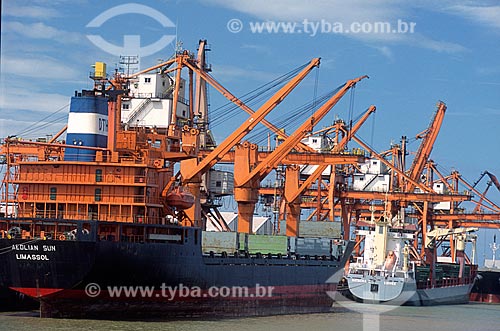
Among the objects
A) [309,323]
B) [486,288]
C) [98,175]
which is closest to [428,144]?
[486,288]

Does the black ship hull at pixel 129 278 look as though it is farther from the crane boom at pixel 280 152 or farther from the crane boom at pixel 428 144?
the crane boom at pixel 428 144

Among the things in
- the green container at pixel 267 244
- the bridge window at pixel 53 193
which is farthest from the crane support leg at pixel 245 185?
the bridge window at pixel 53 193

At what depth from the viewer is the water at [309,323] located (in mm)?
29031

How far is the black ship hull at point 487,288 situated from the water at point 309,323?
2364 centimetres

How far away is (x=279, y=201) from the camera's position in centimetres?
5947

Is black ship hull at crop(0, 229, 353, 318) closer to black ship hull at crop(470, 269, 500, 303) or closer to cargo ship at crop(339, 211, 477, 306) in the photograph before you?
cargo ship at crop(339, 211, 477, 306)

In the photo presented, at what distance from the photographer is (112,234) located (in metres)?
31.1

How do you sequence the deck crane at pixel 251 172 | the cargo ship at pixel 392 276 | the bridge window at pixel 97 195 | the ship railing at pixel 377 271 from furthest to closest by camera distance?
the ship railing at pixel 377 271 → the cargo ship at pixel 392 276 → the deck crane at pixel 251 172 → the bridge window at pixel 97 195

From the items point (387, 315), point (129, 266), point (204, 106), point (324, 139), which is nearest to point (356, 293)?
point (387, 315)

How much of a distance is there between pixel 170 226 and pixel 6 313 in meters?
6.54

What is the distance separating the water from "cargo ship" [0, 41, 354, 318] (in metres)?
0.94

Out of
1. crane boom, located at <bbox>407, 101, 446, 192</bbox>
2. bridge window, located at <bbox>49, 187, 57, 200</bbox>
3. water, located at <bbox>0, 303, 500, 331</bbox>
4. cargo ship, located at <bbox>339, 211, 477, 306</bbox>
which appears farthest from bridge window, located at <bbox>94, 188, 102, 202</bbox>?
crane boom, located at <bbox>407, 101, 446, 192</bbox>

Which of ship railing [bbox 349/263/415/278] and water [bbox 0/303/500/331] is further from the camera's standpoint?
ship railing [bbox 349/263/415/278]

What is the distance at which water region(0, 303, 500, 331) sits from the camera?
29.0 metres
